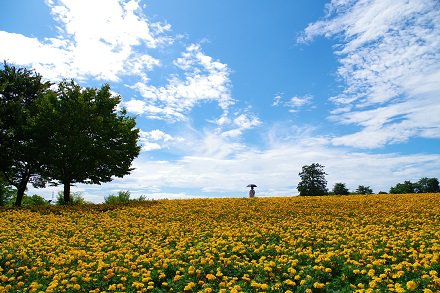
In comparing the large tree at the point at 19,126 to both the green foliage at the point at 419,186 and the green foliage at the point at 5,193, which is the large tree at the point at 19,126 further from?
the green foliage at the point at 419,186

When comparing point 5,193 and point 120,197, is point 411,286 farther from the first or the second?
point 5,193

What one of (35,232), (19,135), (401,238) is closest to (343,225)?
(401,238)

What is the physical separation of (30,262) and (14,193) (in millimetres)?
→ 35757

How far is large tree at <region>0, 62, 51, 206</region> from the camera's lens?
91.9 ft

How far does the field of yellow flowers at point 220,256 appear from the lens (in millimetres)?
8172

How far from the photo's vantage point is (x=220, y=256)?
1023cm

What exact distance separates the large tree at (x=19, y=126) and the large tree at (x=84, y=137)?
1.20m

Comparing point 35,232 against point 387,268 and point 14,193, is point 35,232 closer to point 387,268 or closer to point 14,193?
point 387,268

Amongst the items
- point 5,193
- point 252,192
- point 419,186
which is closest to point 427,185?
point 419,186

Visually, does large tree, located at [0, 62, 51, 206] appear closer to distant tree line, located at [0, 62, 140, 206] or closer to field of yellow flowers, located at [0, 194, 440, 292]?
distant tree line, located at [0, 62, 140, 206]

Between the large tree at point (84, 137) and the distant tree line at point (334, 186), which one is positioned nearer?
the large tree at point (84, 137)

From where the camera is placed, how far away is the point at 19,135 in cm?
2867

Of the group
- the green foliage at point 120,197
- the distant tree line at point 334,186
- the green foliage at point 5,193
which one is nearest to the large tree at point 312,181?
the distant tree line at point 334,186

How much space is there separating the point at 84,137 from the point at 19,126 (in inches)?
A: 235
